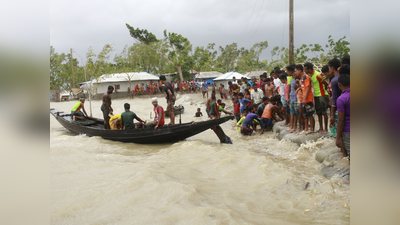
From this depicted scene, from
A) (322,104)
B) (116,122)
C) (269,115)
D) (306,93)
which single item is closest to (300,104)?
(306,93)

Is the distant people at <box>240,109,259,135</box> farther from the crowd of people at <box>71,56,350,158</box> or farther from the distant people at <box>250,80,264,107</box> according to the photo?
the distant people at <box>250,80,264,107</box>

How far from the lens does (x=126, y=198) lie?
13.9 ft

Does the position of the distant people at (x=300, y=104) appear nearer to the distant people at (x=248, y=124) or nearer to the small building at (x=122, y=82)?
the distant people at (x=248, y=124)

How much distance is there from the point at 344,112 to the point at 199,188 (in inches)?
102

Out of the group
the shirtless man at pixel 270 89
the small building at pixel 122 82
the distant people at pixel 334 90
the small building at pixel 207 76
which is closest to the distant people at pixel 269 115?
the shirtless man at pixel 270 89

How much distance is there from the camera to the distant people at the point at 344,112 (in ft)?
12.2

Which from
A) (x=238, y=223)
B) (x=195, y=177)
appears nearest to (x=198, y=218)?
(x=238, y=223)

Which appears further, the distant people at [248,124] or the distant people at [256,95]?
the distant people at [256,95]

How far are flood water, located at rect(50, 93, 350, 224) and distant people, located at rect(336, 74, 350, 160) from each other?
2.37ft

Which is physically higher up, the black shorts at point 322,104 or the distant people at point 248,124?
the black shorts at point 322,104

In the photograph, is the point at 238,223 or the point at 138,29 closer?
the point at 238,223

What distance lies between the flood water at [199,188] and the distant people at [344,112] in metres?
0.72
